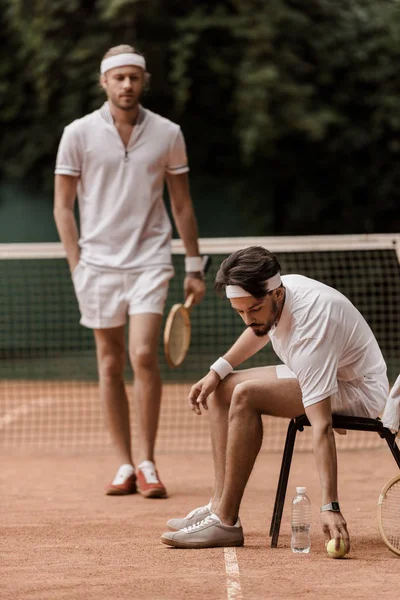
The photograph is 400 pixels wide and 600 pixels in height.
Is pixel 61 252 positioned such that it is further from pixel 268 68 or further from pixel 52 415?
pixel 268 68

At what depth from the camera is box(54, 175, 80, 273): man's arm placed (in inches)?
242

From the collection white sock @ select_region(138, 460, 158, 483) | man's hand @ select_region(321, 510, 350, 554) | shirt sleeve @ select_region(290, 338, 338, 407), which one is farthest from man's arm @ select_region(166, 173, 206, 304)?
man's hand @ select_region(321, 510, 350, 554)

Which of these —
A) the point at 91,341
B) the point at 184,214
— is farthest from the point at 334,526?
the point at 91,341

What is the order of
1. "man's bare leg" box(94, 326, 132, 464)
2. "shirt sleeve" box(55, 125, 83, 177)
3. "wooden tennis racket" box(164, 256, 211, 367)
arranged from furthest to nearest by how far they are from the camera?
"man's bare leg" box(94, 326, 132, 464), "shirt sleeve" box(55, 125, 83, 177), "wooden tennis racket" box(164, 256, 211, 367)

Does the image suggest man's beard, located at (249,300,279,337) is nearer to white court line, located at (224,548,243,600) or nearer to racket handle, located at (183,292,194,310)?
white court line, located at (224,548,243,600)

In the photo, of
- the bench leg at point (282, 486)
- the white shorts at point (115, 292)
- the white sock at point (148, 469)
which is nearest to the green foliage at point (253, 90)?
the white shorts at point (115, 292)

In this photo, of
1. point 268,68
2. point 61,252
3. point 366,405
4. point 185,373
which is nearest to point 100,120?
point 61,252

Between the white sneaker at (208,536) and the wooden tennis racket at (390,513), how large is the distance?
57cm

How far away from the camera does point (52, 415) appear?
34.6ft

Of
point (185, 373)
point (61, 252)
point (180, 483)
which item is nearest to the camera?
point (180, 483)

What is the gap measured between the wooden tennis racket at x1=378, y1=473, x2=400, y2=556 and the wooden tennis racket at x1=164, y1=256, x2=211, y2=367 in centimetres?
157

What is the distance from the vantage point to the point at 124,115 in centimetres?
607

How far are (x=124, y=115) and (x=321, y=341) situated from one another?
220 centimetres

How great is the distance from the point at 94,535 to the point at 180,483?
1626 mm
